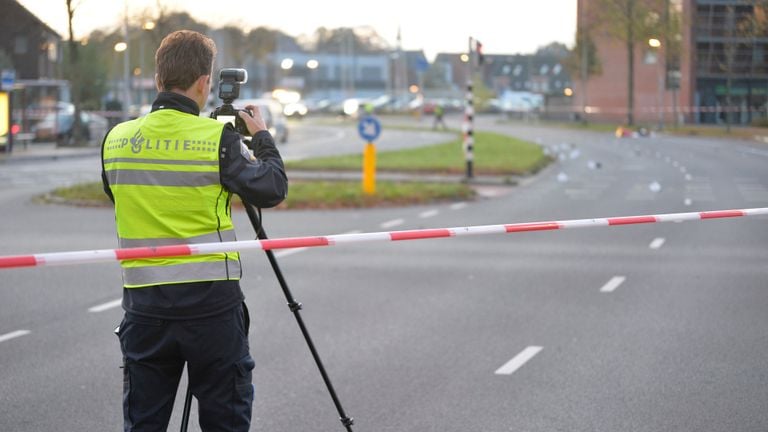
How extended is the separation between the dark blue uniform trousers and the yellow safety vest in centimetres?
15

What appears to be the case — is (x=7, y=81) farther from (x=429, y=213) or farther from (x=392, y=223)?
(x=392, y=223)

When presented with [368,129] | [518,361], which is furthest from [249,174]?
[368,129]

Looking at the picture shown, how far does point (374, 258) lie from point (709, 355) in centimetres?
615

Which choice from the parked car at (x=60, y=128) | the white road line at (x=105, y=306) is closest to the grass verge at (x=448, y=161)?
the parked car at (x=60, y=128)

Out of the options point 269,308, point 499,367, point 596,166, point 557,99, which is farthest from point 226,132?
point 557,99

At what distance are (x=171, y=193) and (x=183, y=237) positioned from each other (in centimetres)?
15

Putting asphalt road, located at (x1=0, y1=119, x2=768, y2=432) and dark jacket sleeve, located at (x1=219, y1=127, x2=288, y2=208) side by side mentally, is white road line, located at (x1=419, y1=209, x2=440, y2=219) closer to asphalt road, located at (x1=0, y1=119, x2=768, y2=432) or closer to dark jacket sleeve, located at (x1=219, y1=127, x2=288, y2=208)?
asphalt road, located at (x1=0, y1=119, x2=768, y2=432)

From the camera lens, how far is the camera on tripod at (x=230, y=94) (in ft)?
14.5

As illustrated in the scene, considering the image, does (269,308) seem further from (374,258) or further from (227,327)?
(227,327)

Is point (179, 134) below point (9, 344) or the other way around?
the other way around

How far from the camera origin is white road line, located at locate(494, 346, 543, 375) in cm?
771

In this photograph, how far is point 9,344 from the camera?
28.7 ft

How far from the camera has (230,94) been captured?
4535 mm

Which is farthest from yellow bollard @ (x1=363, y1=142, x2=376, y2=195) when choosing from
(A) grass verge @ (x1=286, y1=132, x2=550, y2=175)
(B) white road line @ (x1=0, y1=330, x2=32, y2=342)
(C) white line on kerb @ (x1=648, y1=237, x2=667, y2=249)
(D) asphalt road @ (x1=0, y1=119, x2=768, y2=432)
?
(B) white road line @ (x1=0, y1=330, x2=32, y2=342)
